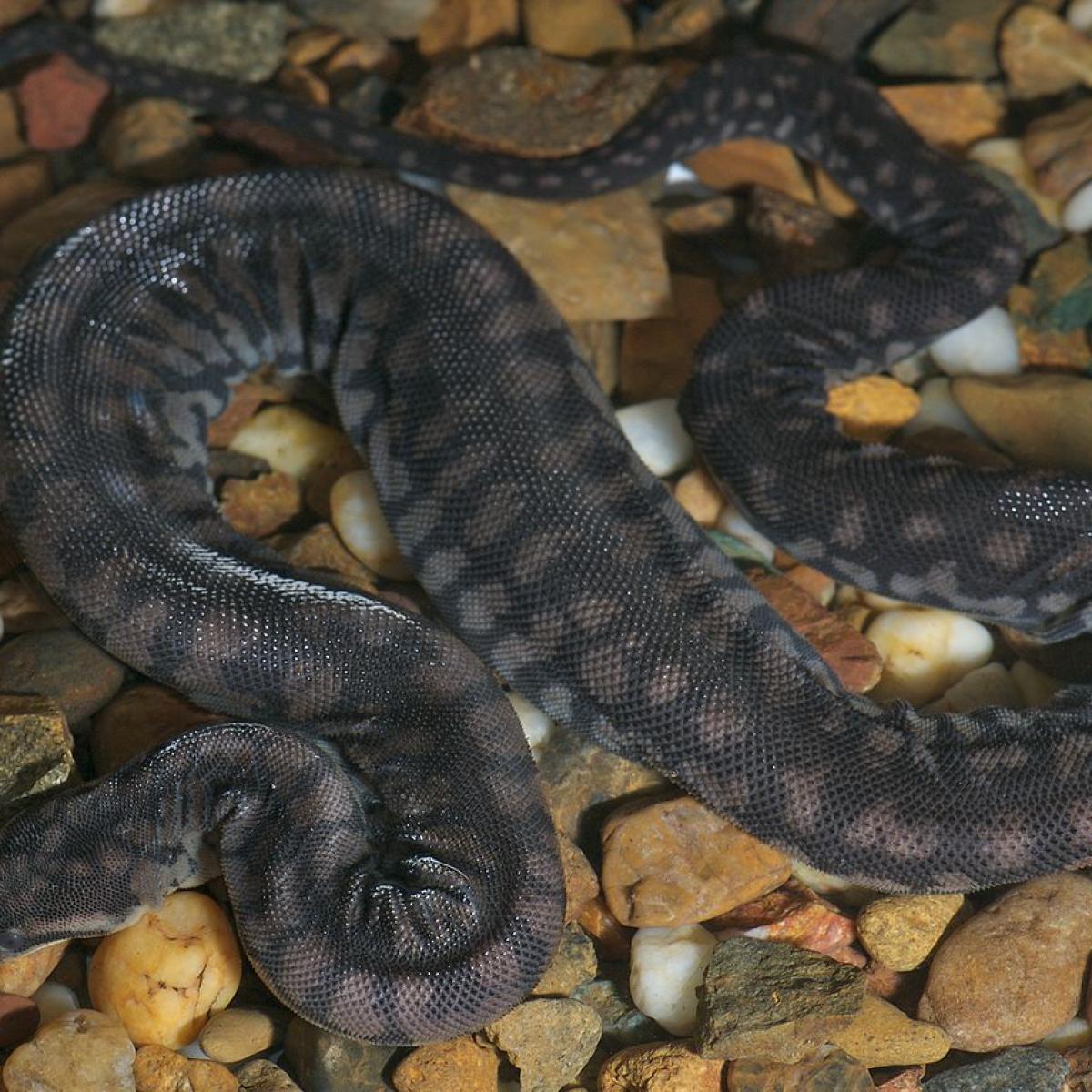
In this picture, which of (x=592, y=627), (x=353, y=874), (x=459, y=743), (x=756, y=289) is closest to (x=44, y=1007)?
(x=353, y=874)

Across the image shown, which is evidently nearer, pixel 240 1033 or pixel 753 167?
pixel 240 1033

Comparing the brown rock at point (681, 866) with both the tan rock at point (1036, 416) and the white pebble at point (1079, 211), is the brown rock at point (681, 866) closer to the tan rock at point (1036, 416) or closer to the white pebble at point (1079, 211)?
the tan rock at point (1036, 416)

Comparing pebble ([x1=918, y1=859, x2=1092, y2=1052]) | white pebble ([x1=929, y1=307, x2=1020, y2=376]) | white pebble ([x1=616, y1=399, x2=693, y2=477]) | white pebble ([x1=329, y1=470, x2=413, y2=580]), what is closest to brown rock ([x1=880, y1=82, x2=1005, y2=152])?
white pebble ([x1=929, y1=307, x2=1020, y2=376])

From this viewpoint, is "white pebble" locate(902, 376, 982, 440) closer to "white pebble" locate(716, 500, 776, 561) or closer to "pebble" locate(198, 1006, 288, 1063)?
"white pebble" locate(716, 500, 776, 561)

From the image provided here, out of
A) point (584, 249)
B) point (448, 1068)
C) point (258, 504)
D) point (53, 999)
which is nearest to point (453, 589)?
point (258, 504)

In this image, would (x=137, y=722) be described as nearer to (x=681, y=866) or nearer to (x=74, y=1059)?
(x=74, y=1059)

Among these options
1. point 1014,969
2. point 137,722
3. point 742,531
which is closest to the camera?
point 1014,969

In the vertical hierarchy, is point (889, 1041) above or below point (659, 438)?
below
